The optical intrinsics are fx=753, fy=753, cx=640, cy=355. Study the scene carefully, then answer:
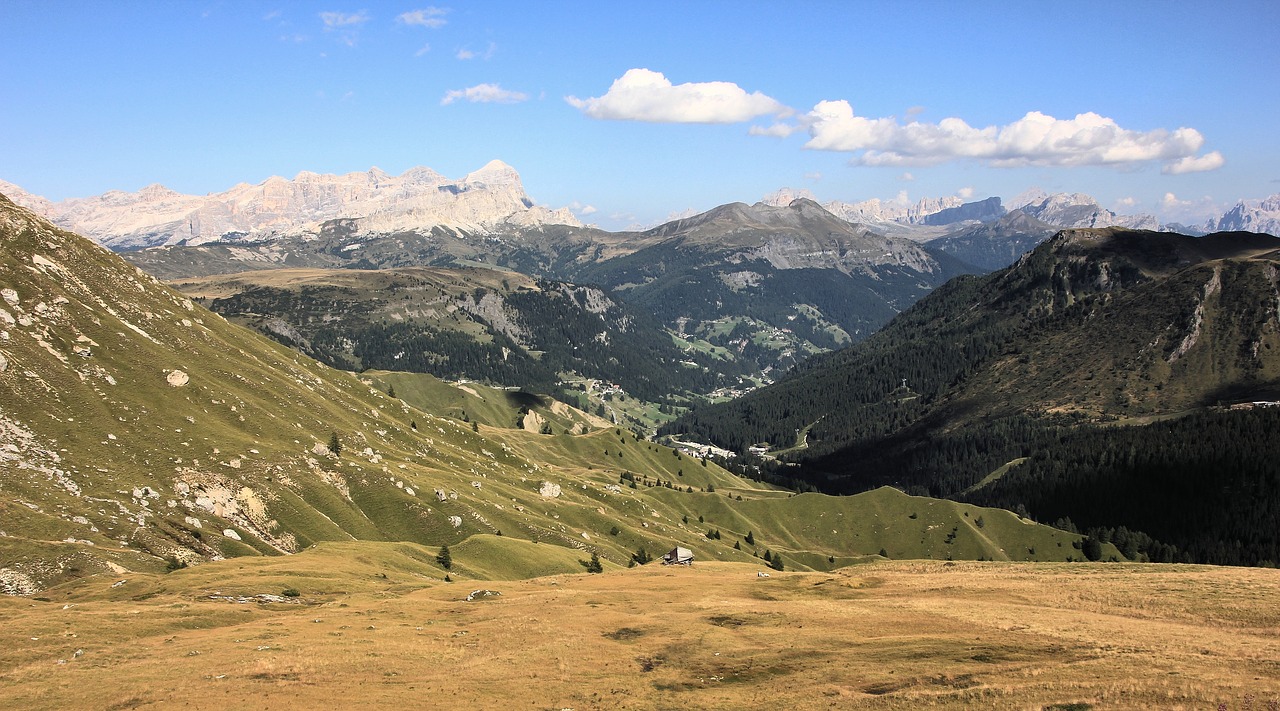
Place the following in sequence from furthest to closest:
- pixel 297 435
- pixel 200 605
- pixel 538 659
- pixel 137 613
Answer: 1. pixel 297 435
2. pixel 200 605
3. pixel 137 613
4. pixel 538 659

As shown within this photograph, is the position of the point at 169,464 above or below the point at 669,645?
above

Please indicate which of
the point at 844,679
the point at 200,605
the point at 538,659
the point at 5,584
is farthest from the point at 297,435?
the point at 844,679

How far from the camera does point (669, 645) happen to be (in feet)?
224

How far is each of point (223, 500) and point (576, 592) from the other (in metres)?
76.4

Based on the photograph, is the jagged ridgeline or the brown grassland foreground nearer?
the brown grassland foreground

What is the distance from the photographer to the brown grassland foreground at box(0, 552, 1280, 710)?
1999 inches

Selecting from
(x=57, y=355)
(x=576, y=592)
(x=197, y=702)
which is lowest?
(x=576, y=592)

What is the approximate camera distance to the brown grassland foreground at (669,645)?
167ft

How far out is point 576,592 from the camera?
317 feet

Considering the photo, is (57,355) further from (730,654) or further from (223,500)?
(730,654)

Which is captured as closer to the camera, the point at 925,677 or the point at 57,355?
the point at 925,677

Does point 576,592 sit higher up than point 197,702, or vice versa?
point 197,702

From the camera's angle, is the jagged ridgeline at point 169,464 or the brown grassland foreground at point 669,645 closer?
the brown grassland foreground at point 669,645

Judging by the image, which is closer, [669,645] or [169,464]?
[669,645]
